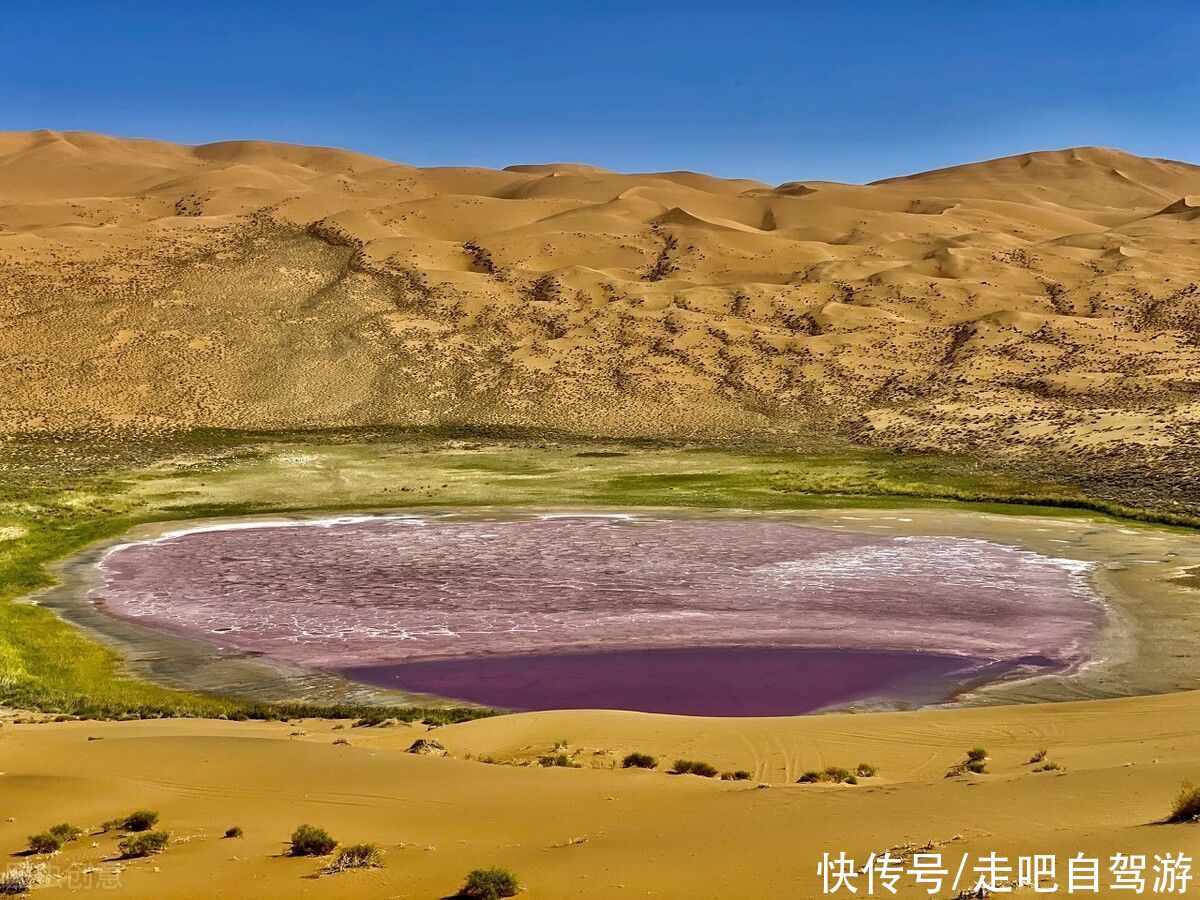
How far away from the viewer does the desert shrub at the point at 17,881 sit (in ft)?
34.9

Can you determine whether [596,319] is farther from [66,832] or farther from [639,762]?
[66,832]

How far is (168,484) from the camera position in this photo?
5788cm

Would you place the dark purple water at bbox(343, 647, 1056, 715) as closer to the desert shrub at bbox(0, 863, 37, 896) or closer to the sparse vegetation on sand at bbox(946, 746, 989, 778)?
the sparse vegetation on sand at bbox(946, 746, 989, 778)

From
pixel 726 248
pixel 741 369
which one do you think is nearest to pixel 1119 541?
pixel 741 369

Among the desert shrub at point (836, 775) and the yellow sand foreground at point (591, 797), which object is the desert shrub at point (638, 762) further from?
the desert shrub at point (836, 775)

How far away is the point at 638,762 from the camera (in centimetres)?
1586

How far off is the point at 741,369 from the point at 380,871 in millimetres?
79959

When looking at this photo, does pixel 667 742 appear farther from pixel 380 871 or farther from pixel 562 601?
pixel 562 601

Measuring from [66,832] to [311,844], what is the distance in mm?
2843

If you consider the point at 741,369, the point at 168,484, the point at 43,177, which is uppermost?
the point at 43,177

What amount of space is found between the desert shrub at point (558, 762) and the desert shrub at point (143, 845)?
17.8 ft

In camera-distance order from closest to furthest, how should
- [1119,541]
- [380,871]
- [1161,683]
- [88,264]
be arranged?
[380,871] → [1161,683] → [1119,541] → [88,264]

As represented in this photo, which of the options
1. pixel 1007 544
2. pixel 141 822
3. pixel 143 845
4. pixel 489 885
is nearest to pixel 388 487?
pixel 1007 544

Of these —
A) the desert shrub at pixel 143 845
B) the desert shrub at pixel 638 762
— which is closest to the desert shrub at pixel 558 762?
the desert shrub at pixel 638 762
